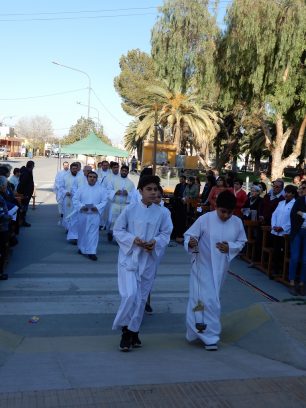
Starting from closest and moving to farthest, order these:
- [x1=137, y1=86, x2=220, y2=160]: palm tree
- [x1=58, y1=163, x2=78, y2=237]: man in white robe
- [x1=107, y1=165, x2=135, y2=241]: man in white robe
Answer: [x1=107, y1=165, x2=135, y2=241]: man in white robe, [x1=58, y1=163, x2=78, y2=237]: man in white robe, [x1=137, y1=86, x2=220, y2=160]: palm tree

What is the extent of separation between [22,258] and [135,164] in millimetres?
38724

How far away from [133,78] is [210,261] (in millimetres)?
56639

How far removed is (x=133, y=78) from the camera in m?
60.5

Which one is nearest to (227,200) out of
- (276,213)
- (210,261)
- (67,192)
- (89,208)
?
(210,261)

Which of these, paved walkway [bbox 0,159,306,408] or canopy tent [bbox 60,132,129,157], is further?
canopy tent [bbox 60,132,129,157]

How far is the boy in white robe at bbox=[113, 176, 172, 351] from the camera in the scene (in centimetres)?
555

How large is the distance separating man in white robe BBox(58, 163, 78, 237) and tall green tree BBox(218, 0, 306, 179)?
15464 mm

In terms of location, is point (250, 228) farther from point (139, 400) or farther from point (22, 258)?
point (139, 400)

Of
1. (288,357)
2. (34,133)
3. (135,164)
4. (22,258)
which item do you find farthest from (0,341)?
(34,133)

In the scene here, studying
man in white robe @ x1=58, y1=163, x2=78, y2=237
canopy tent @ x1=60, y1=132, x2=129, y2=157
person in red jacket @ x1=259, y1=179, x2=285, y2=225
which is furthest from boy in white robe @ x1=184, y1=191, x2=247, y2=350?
canopy tent @ x1=60, y1=132, x2=129, y2=157

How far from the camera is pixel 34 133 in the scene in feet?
487

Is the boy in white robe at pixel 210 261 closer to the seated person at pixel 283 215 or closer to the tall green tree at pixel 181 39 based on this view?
the seated person at pixel 283 215

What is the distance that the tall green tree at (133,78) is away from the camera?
59375 mm

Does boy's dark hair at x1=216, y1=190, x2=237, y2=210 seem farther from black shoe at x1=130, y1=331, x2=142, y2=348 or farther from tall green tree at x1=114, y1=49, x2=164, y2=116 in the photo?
tall green tree at x1=114, y1=49, x2=164, y2=116
